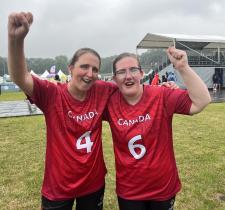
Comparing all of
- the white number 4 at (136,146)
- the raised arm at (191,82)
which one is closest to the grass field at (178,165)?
the white number 4 at (136,146)

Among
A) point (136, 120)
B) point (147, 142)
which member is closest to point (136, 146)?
point (147, 142)

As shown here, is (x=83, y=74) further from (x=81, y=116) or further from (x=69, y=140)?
(x=69, y=140)

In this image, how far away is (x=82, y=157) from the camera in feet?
8.73

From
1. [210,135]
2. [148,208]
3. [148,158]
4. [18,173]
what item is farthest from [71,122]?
[210,135]

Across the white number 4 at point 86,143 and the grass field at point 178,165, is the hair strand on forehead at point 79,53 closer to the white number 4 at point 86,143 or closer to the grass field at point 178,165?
the white number 4 at point 86,143

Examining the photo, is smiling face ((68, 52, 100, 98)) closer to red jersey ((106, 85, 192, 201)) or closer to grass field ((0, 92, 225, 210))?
red jersey ((106, 85, 192, 201))

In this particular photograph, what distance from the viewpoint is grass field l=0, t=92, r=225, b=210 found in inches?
201

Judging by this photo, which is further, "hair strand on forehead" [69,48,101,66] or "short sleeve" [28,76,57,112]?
"hair strand on forehead" [69,48,101,66]

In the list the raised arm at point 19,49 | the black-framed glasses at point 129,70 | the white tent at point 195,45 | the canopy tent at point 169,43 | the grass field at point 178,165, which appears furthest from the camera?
the canopy tent at point 169,43

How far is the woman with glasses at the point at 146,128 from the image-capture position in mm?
2627

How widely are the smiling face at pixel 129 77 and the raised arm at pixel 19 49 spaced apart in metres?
0.67

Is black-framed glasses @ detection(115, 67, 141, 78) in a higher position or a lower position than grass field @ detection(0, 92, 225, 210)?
higher

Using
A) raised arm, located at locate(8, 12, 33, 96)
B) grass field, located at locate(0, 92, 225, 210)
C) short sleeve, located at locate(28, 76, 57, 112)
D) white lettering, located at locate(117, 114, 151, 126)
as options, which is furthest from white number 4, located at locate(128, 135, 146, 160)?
grass field, located at locate(0, 92, 225, 210)

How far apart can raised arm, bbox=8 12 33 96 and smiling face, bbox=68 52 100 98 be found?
34cm
